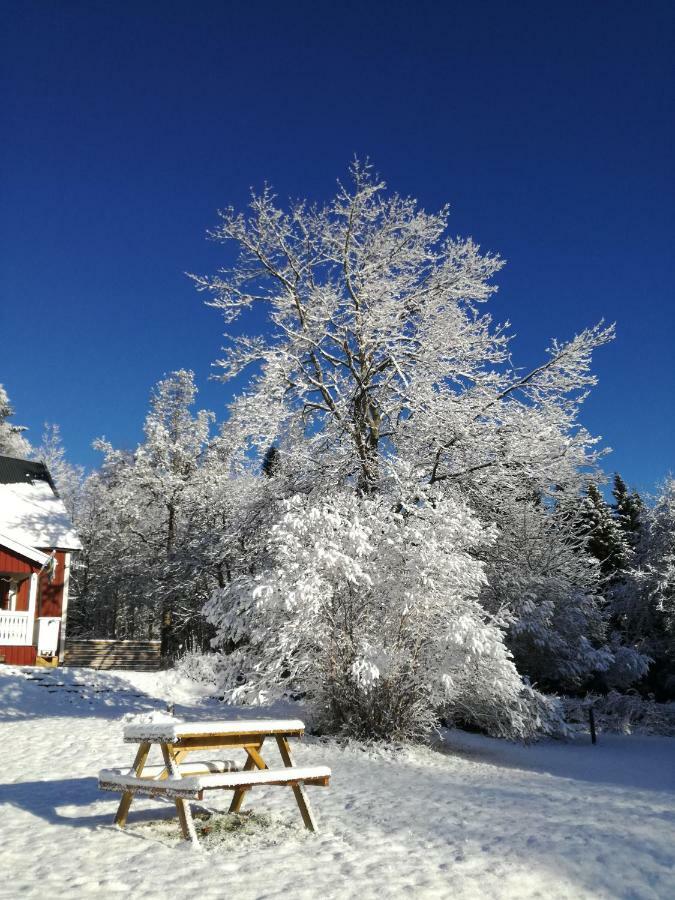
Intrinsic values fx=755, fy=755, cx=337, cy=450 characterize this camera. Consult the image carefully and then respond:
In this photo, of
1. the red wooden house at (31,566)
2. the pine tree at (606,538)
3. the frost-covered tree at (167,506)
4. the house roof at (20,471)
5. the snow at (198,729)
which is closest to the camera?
the snow at (198,729)

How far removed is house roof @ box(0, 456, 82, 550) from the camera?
76.3ft

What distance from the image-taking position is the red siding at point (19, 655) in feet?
68.4

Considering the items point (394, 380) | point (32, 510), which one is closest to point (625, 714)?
point (394, 380)

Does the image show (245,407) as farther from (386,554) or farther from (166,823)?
(166,823)

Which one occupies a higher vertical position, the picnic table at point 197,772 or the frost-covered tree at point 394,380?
the frost-covered tree at point 394,380

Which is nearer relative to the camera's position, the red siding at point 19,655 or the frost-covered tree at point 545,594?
the frost-covered tree at point 545,594

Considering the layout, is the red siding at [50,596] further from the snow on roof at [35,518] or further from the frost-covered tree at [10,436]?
the frost-covered tree at [10,436]

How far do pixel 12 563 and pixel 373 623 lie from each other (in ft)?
44.5

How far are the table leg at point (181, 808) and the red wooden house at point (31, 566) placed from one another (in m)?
16.9

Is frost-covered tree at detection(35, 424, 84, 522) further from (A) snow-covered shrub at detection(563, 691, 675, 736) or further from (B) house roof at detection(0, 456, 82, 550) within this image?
(A) snow-covered shrub at detection(563, 691, 675, 736)

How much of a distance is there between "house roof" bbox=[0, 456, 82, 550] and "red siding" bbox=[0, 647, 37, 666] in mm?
2924

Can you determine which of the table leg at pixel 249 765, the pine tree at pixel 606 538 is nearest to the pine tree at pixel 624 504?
the pine tree at pixel 606 538

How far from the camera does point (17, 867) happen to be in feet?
15.9

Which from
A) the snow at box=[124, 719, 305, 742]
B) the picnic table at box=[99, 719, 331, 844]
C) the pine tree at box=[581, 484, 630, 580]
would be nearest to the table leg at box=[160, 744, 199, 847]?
the picnic table at box=[99, 719, 331, 844]
